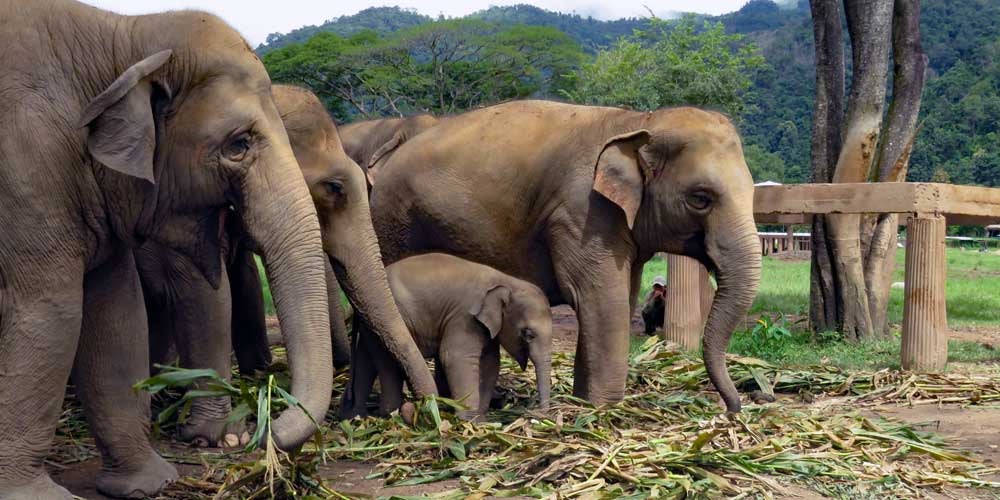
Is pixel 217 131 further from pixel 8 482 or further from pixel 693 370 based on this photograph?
pixel 693 370

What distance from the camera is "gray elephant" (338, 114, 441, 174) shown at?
28.6 ft

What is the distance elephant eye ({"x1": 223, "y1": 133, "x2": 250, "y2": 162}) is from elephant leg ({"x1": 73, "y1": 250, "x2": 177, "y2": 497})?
2.12 feet

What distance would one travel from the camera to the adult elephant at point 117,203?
13.2 ft

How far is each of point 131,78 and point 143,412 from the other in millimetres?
1412

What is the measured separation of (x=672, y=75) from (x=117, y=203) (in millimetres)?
41182

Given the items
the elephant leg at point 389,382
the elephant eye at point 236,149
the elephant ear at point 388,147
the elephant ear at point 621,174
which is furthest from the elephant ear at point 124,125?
the elephant ear at point 388,147

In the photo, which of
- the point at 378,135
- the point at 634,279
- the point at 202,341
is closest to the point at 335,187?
the point at 202,341

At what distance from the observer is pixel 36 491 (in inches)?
159

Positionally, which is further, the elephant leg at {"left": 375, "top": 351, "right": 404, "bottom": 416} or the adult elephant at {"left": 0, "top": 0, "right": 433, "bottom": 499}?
the elephant leg at {"left": 375, "top": 351, "right": 404, "bottom": 416}

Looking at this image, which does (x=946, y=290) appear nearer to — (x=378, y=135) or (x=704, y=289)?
(x=704, y=289)

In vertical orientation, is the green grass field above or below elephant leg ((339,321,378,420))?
below

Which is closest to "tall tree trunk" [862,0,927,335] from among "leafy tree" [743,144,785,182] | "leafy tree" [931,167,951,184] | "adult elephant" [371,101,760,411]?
"adult elephant" [371,101,760,411]

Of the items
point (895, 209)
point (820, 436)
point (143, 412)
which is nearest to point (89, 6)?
point (143, 412)

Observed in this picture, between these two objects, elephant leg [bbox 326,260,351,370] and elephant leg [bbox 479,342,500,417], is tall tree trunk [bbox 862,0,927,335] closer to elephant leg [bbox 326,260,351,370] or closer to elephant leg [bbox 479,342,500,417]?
elephant leg [bbox 326,260,351,370]
